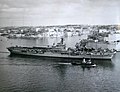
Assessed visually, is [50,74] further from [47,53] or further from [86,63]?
[47,53]

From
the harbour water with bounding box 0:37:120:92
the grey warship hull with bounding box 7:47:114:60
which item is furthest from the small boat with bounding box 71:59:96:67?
the grey warship hull with bounding box 7:47:114:60

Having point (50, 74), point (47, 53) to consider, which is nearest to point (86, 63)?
point (50, 74)

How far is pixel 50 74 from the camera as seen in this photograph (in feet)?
20.7

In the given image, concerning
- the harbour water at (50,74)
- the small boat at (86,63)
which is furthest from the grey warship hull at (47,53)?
the small boat at (86,63)

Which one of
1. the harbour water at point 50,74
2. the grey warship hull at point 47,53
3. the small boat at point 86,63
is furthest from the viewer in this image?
the grey warship hull at point 47,53

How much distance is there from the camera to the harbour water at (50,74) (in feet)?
17.6

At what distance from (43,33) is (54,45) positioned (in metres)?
0.77

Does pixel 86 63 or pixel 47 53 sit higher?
pixel 47 53

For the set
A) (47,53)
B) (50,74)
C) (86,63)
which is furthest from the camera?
(47,53)

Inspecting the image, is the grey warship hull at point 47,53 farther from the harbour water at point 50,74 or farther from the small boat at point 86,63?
the small boat at point 86,63

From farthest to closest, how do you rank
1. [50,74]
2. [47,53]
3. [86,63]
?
[47,53], [86,63], [50,74]

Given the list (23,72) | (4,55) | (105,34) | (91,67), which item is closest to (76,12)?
(105,34)

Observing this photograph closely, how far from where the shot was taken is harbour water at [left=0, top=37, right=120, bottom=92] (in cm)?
536

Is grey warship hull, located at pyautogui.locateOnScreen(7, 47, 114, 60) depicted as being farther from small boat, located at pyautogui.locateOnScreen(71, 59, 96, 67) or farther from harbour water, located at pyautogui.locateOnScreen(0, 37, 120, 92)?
small boat, located at pyautogui.locateOnScreen(71, 59, 96, 67)
